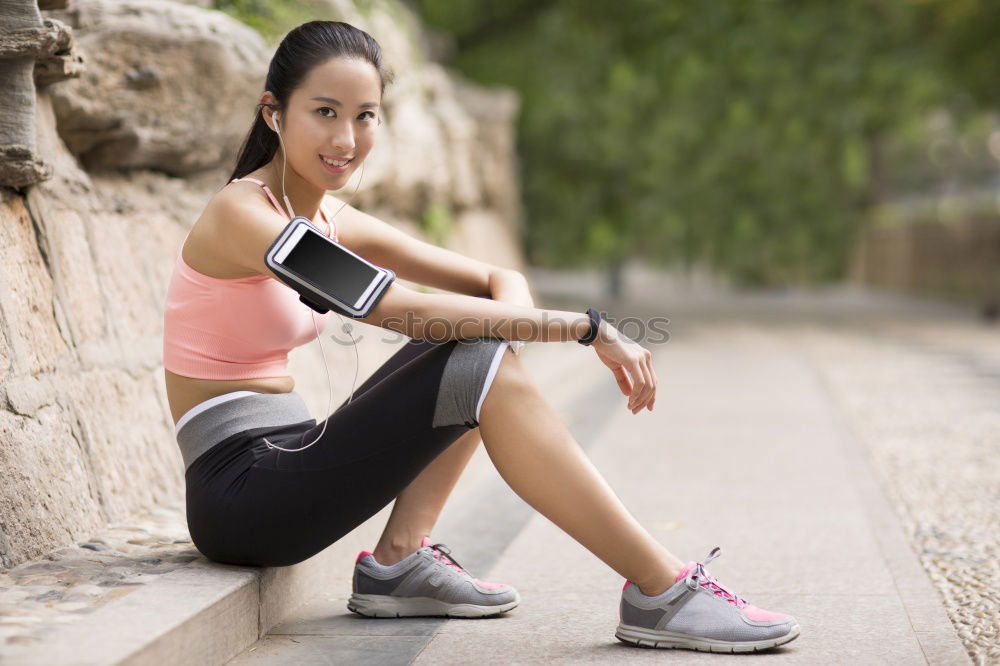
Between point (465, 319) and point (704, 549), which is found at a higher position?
point (465, 319)

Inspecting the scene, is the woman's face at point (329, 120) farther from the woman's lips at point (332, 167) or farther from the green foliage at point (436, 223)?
the green foliage at point (436, 223)

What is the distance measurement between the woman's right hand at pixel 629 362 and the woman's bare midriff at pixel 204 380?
0.84 metres

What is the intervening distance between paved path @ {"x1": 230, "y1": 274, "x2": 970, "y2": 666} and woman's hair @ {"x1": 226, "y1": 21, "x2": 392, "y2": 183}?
1226mm

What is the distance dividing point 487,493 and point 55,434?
78.4 inches

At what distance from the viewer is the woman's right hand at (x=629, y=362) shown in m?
2.68

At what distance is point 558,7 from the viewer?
13.4 meters

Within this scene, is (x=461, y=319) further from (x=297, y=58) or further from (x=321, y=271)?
(x=297, y=58)

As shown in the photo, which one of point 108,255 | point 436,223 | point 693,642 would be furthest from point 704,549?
point 436,223

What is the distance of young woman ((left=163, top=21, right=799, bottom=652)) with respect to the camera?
2.54 m

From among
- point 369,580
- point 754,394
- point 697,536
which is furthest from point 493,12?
point 369,580

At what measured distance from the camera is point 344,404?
2.70 meters

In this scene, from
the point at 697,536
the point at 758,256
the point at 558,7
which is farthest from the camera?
the point at 758,256

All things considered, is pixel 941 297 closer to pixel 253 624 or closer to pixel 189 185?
pixel 189 185

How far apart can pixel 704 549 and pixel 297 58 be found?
6.89ft
